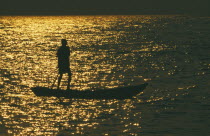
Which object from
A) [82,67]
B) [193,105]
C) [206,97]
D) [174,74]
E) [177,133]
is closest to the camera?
[177,133]

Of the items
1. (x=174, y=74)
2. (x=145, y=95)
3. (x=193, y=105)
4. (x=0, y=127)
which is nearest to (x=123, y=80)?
(x=174, y=74)

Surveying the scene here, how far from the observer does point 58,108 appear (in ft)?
70.4

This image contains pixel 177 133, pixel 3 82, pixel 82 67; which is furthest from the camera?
pixel 82 67

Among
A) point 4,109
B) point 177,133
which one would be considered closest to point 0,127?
point 4,109

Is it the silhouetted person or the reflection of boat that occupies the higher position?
the silhouetted person

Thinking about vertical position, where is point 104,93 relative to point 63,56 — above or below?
below

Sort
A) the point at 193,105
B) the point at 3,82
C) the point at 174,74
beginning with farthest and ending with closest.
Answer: the point at 174,74
the point at 3,82
the point at 193,105

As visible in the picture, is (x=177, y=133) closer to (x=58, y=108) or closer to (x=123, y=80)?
(x=58, y=108)

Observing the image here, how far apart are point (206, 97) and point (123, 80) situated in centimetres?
801

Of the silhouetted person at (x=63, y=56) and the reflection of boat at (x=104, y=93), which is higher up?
the silhouetted person at (x=63, y=56)

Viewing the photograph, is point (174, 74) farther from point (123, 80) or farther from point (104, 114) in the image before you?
point (104, 114)

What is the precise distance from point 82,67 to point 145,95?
15.0m

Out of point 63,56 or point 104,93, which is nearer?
point 104,93

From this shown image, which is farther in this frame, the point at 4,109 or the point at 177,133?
the point at 4,109
